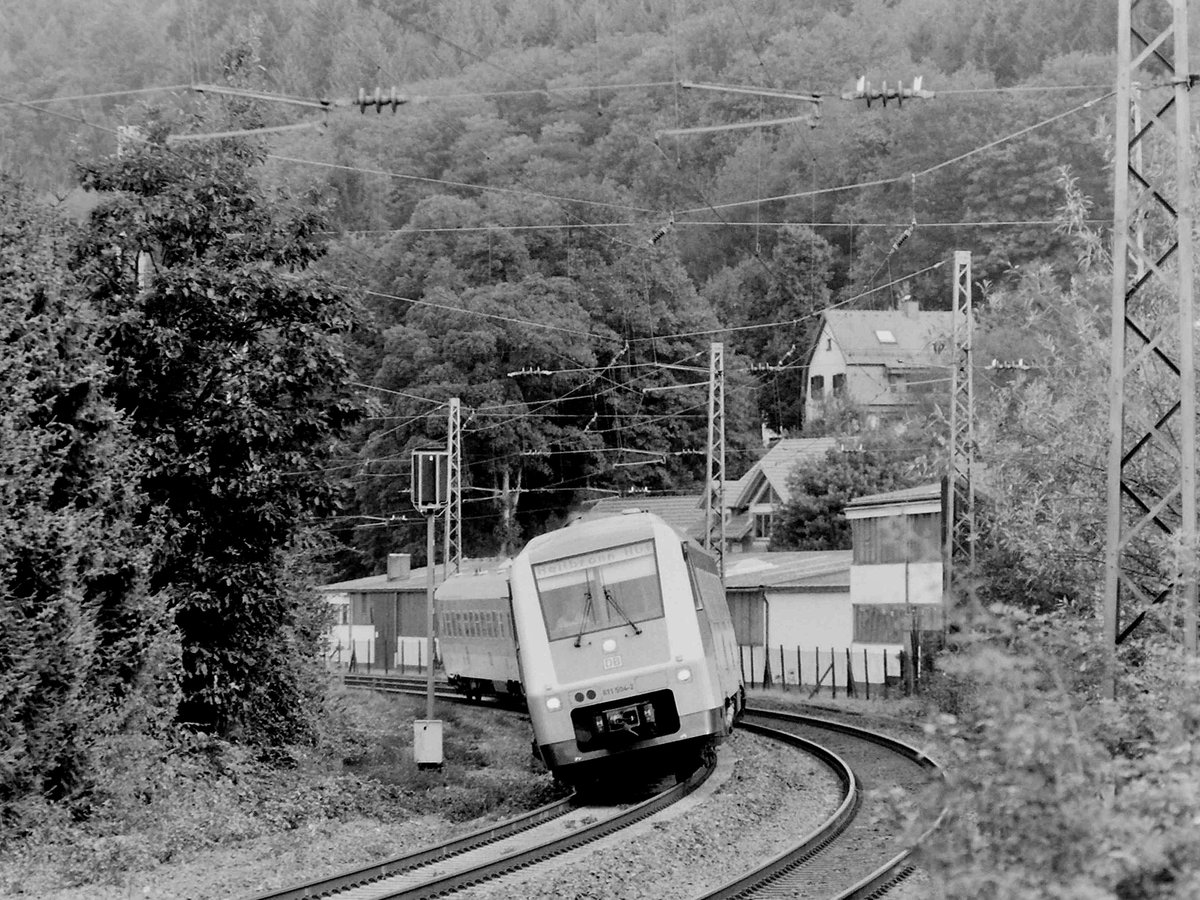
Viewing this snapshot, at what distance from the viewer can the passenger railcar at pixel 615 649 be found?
16109 mm

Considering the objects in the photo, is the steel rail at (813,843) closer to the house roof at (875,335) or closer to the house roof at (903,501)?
the house roof at (903,501)

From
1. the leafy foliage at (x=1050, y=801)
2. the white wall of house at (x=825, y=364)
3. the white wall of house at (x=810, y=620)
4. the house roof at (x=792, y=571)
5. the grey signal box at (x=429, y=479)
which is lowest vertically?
the white wall of house at (x=810, y=620)

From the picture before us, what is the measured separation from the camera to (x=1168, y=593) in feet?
44.5

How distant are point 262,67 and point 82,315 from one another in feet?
17.8

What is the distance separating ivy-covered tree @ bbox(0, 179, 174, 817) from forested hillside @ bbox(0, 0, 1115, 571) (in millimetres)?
29526

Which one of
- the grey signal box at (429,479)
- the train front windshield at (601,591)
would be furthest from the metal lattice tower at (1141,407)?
the grey signal box at (429,479)

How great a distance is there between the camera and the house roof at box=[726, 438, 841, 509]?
53.8 meters

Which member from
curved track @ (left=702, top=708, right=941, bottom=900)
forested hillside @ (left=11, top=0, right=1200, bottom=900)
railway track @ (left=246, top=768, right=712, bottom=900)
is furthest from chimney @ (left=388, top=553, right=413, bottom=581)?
railway track @ (left=246, top=768, right=712, bottom=900)

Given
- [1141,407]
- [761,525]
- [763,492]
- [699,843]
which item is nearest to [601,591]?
[699,843]

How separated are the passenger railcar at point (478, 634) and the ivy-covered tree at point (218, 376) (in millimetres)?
8395

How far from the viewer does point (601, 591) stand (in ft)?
54.2

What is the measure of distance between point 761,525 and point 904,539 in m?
24.7

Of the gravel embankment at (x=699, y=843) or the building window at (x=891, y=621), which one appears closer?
the gravel embankment at (x=699, y=843)

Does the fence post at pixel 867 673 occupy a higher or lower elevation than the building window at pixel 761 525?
lower
